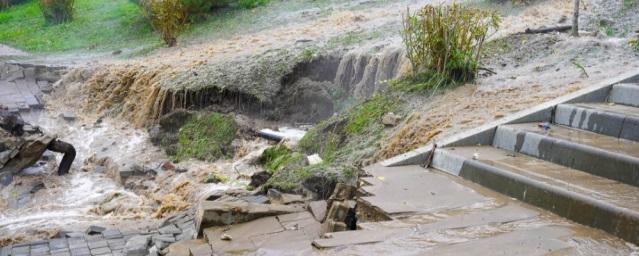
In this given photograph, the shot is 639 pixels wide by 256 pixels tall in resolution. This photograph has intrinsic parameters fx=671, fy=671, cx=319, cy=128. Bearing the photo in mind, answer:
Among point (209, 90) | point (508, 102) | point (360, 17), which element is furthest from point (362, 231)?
point (360, 17)

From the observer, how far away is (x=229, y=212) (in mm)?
5031

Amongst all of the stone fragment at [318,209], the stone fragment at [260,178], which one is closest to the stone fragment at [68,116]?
the stone fragment at [260,178]

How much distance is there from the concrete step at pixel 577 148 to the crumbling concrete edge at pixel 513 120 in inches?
4.0

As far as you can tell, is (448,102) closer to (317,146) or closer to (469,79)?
(469,79)

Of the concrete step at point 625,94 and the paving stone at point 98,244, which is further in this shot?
the paving stone at point 98,244

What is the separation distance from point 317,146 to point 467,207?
3628 mm

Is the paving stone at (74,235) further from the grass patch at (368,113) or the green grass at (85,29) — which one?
the green grass at (85,29)

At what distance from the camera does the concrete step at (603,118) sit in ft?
16.9

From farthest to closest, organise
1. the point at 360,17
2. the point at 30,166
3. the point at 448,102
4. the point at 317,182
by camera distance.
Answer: the point at 360,17 < the point at 30,166 < the point at 448,102 < the point at 317,182

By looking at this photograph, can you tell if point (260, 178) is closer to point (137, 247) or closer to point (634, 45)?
point (137, 247)

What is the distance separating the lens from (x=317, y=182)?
599cm

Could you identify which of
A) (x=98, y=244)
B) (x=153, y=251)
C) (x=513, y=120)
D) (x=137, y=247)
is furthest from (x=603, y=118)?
(x=98, y=244)

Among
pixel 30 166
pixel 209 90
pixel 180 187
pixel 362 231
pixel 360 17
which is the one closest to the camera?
pixel 362 231

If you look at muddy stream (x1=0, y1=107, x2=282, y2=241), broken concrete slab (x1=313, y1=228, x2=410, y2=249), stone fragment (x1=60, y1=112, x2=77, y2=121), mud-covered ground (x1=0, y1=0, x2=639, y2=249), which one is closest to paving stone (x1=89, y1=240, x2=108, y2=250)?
muddy stream (x1=0, y1=107, x2=282, y2=241)
